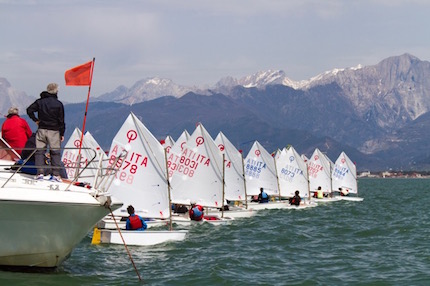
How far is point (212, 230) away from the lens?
39.9m

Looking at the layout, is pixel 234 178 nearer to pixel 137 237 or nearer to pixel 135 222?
pixel 135 222

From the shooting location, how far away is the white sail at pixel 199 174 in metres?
47.4

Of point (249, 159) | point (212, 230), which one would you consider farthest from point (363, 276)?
point (249, 159)

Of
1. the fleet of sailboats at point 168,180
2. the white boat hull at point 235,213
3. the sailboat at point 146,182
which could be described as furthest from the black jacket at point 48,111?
the white boat hull at point 235,213

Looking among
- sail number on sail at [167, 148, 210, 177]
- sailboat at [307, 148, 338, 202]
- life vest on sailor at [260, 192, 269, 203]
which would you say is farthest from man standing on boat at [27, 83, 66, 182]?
sailboat at [307, 148, 338, 202]

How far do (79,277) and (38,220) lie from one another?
2723 millimetres

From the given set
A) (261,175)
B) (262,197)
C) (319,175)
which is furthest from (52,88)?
(319,175)

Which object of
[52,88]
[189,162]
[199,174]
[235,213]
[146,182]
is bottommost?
[235,213]

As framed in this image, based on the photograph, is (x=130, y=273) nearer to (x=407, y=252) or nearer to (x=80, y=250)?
(x=80, y=250)

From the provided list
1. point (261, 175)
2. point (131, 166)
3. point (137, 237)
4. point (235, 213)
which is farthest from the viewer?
point (261, 175)

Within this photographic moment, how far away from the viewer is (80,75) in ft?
77.5

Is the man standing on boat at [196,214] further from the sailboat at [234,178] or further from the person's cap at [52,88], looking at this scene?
the person's cap at [52,88]

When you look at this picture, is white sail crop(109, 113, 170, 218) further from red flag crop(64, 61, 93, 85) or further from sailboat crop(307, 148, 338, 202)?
sailboat crop(307, 148, 338, 202)

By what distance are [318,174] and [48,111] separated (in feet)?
225
